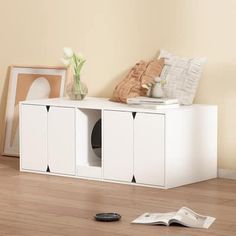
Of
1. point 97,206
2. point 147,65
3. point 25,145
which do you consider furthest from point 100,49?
point 97,206

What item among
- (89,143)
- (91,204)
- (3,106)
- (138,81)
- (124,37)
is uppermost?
(124,37)

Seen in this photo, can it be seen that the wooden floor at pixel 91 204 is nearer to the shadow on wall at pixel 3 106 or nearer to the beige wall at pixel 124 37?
the beige wall at pixel 124 37

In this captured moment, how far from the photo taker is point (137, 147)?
15.6 feet

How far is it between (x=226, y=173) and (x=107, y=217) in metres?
1.41

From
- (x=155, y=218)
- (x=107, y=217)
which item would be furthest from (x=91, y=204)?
(x=155, y=218)

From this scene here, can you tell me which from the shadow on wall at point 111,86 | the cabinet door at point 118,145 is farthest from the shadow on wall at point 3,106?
the cabinet door at point 118,145

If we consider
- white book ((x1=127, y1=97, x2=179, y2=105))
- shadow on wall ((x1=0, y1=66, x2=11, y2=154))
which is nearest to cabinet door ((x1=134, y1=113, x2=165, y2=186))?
white book ((x1=127, y1=97, x2=179, y2=105))

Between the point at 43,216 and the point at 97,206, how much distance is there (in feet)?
1.22

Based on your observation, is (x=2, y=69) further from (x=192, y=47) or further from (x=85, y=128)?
(x=192, y=47)

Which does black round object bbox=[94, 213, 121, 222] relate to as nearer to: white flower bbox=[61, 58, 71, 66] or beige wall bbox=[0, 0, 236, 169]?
beige wall bbox=[0, 0, 236, 169]

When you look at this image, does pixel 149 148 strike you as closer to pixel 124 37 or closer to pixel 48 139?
pixel 48 139

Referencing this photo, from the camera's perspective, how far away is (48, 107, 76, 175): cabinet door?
5055 millimetres

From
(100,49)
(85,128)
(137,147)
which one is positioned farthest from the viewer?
(100,49)

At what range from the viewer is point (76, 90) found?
17.3 ft
